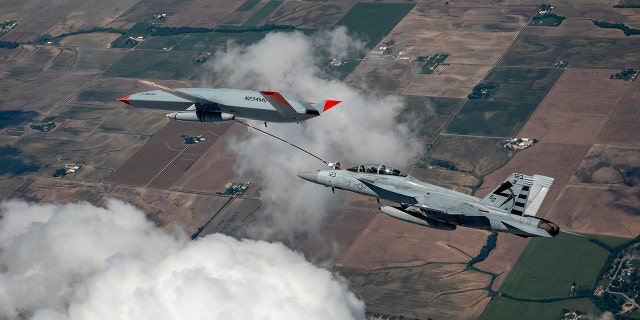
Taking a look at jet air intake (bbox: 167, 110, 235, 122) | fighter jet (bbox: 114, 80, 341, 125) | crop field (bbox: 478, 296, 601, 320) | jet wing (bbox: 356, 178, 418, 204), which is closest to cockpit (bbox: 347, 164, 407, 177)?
jet wing (bbox: 356, 178, 418, 204)

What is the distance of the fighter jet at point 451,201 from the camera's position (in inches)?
5103

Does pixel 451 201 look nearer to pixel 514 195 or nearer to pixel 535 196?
pixel 514 195

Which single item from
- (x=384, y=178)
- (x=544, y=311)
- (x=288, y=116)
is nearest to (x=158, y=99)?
(x=288, y=116)

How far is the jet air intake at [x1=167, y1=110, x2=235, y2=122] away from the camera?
463ft

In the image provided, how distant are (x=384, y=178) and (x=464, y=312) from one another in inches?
2716

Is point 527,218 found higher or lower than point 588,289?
higher

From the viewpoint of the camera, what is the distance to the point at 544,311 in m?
195

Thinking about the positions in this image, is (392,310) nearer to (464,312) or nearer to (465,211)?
(464,312)

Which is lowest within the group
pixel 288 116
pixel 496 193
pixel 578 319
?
pixel 578 319

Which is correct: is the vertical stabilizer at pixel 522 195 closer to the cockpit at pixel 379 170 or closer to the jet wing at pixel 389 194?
the jet wing at pixel 389 194

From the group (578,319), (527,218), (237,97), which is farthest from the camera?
(578,319)

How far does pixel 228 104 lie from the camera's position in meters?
140

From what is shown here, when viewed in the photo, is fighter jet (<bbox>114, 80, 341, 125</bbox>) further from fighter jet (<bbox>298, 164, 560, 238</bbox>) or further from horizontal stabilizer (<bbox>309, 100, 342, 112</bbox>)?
fighter jet (<bbox>298, 164, 560, 238</bbox>)

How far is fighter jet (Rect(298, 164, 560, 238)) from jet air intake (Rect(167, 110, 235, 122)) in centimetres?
1409
